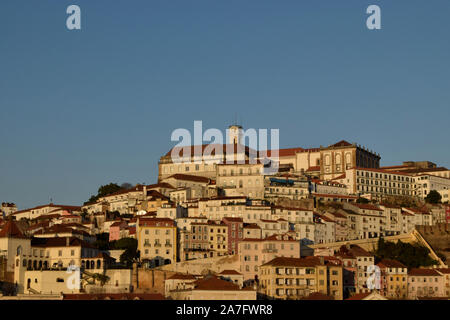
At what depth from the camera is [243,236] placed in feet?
322

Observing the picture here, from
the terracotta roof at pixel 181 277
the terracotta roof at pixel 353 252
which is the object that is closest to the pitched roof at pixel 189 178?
the terracotta roof at pixel 353 252

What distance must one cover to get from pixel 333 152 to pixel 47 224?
137ft

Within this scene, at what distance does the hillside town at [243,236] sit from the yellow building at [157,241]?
108 millimetres

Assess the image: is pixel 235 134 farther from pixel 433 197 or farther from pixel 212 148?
pixel 433 197

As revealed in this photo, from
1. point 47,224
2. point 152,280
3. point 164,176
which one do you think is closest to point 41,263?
point 152,280

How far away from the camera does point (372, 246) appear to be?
3986 inches

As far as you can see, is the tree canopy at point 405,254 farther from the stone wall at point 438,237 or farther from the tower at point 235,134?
the tower at point 235,134

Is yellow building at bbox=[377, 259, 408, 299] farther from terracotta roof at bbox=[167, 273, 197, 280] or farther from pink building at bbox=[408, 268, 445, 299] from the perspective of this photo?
terracotta roof at bbox=[167, 273, 197, 280]

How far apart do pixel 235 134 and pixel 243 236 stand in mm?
43259

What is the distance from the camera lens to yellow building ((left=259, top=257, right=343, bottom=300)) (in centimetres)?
8494

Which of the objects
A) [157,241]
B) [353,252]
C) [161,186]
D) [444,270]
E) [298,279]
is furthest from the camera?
[161,186]

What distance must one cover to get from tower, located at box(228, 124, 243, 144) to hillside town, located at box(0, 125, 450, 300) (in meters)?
7.53

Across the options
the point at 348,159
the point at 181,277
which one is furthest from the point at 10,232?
the point at 348,159

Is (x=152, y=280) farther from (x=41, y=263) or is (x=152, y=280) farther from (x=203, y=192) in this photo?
(x=203, y=192)
